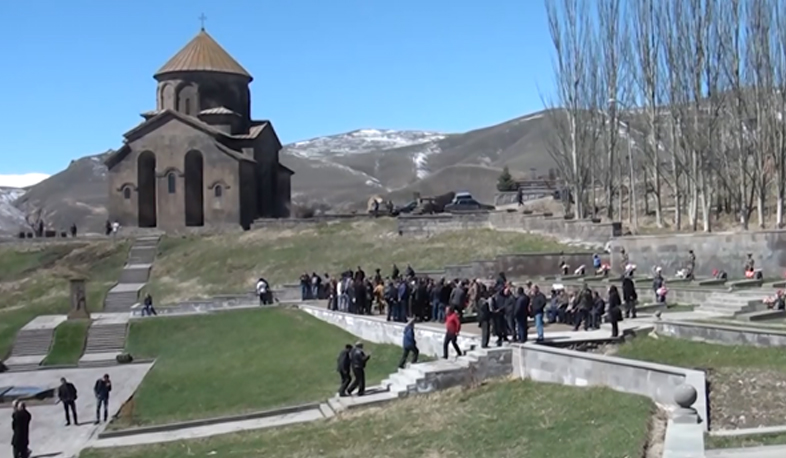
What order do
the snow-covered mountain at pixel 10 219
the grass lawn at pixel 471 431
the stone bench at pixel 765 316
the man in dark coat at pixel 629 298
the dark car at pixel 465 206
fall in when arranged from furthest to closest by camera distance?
the snow-covered mountain at pixel 10 219, the dark car at pixel 465 206, the man in dark coat at pixel 629 298, the stone bench at pixel 765 316, the grass lawn at pixel 471 431

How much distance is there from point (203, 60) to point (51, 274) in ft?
53.4

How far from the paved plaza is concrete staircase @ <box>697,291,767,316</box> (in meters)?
13.6

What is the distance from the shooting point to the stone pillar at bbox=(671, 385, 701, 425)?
439 inches

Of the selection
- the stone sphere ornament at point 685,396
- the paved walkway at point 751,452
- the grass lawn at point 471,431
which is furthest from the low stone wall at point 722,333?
the paved walkway at point 751,452

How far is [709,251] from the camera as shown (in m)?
29.4

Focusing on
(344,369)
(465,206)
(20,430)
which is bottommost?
(20,430)

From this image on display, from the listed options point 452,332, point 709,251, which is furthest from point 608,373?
point 709,251

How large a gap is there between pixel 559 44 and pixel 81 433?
2890cm

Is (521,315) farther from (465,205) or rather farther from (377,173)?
(377,173)

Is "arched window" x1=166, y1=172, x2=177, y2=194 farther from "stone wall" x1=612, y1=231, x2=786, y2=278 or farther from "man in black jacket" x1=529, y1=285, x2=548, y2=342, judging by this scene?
"man in black jacket" x1=529, y1=285, x2=548, y2=342

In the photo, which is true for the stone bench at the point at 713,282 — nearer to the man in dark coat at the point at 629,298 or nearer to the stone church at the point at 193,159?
the man in dark coat at the point at 629,298

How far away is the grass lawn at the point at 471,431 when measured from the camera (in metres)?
12.1

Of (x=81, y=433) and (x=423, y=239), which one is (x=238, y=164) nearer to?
(x=423, y=239)

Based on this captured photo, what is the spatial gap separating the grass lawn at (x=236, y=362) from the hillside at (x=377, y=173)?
223ft
